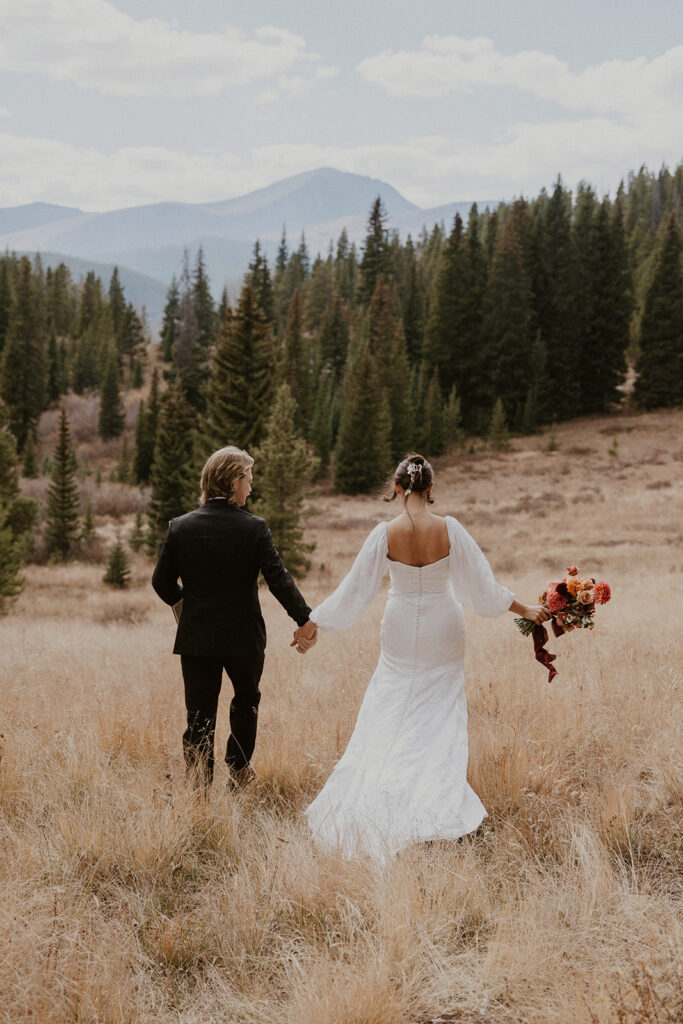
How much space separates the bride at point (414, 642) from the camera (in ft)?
14.0

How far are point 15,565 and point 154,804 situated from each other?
19.7 metres

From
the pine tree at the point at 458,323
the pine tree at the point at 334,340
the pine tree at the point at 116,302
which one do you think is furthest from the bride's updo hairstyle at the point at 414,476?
the pine tree at the point at 116,302

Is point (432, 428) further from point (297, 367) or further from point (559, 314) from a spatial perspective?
point (559, 314)

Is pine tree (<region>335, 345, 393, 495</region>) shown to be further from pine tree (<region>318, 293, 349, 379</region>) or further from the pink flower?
the pink flower

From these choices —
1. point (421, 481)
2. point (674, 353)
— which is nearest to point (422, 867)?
point (421, 481)

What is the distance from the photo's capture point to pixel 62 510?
4134 cm

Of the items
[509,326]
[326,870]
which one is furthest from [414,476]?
[509,326]

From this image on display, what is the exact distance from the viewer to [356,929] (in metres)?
2.95

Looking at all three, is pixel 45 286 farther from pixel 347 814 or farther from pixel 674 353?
pixel 347 814

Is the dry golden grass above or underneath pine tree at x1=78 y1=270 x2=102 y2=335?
underneath

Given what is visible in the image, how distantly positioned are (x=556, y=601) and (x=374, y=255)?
70089mm

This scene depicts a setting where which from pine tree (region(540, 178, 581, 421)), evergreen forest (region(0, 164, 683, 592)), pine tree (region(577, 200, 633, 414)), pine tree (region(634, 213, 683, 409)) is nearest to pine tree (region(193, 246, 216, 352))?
evergreen forest (region(0, 164, 683, 592))

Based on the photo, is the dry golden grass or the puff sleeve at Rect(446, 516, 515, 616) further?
the puff sleeve at Rect(446, 516, 515, 616)

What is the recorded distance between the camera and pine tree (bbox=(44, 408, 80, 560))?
4112 cm
